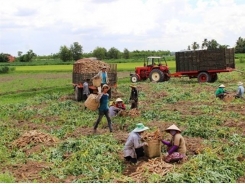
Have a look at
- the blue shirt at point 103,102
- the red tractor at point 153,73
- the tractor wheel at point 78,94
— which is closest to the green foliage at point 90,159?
the blue shirt at point 103,102

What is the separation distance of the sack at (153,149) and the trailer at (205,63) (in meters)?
17.3

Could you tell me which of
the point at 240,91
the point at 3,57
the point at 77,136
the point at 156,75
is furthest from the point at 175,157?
the point at 3,57

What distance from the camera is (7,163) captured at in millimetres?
9062

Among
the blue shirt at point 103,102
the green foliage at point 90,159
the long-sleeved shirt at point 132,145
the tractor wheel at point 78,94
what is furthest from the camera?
the tractor wheel at point 78,94

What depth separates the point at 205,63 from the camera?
2569 centimetres

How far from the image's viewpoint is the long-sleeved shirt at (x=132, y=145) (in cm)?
865

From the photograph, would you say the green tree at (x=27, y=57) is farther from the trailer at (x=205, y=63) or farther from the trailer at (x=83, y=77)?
the trailer at (x=83, y=77)

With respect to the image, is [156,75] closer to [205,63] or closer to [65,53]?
[205,63]

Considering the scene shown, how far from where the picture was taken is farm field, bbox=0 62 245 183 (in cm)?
773

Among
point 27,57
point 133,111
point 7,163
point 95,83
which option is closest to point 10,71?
point 27,57

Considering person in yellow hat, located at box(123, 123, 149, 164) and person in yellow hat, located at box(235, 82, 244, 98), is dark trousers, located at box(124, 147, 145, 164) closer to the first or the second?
person in yellow hat, located at box(123, 123, 149, 164)

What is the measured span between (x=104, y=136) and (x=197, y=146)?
269 cm

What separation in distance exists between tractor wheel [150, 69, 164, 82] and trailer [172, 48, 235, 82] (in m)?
1.19

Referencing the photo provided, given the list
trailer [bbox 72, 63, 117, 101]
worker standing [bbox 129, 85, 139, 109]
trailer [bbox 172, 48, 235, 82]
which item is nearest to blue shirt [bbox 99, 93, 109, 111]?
worker standing [bbox 129, 85, 139, 109]
